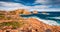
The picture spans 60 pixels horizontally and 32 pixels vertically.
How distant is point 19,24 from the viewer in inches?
116

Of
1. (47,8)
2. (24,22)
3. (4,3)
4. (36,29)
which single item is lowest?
(36,29)

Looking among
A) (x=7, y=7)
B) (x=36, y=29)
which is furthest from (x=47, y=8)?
(x=7, y=7)

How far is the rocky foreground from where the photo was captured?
2.92 meters

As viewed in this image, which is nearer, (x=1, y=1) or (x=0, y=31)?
(x=0, y=31)

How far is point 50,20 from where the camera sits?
9.76 feet

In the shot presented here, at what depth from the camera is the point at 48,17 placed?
300 centimetres

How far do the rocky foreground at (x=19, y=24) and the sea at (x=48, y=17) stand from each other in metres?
0.07

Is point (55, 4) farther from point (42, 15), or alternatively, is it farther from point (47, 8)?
A: point (42, 15)

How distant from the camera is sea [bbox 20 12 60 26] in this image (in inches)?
117

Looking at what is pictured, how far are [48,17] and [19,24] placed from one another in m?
0.68

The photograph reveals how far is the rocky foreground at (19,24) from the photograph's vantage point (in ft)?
9.59

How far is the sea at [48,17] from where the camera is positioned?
2965 mm

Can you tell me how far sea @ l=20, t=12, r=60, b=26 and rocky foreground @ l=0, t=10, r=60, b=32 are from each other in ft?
0.23

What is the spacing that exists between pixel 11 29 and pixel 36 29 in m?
0.56
